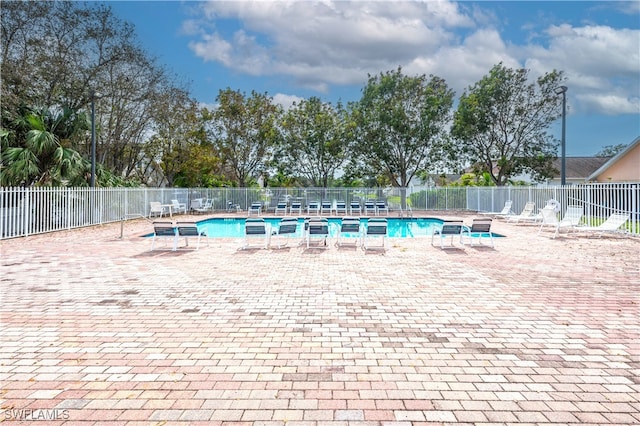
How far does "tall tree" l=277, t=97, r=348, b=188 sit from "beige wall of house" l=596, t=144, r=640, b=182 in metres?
19.1

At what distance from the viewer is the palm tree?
42.9 ft

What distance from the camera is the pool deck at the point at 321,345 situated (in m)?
2.64

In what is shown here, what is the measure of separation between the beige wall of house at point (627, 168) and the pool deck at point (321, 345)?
21691 millimetres

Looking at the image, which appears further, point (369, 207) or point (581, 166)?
point (581, 166)

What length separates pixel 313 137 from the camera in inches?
1131

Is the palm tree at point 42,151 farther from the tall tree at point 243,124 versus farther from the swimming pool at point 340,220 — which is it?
the tall tree at point 243,124

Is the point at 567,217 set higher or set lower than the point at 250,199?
lower

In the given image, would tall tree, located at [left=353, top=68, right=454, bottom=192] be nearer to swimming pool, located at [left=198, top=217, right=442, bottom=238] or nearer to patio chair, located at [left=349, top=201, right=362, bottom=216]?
patio chair, located at [left=349, top=201, right=362, bottom=216]

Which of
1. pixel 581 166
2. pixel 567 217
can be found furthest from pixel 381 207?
pixel 581 166

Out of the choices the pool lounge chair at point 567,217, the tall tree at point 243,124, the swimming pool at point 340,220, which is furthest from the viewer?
the tall tree at point 243,124

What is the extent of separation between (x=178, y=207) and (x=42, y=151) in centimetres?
1122

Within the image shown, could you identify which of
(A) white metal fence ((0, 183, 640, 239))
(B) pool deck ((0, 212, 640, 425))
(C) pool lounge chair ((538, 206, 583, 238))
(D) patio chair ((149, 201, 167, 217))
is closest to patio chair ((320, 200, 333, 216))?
(A) white metal fence ((0, 183, 640, 239))

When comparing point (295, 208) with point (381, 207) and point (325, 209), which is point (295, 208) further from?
point (381, 207)

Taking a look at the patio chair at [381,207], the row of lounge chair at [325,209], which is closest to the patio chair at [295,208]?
the row of lounge chair at [325,209]
